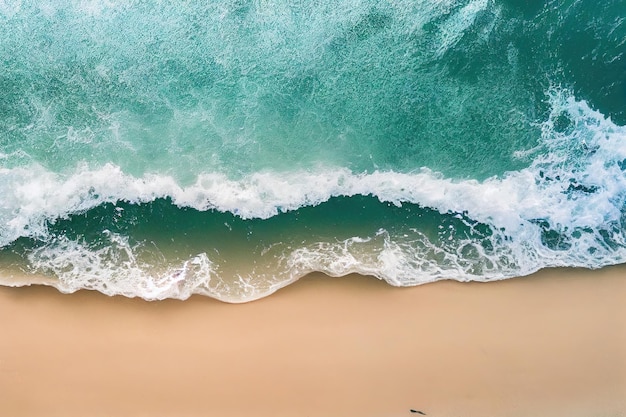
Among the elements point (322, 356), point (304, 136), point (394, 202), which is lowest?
point (322, 356)

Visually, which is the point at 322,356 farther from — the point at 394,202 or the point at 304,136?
the point at 304,136

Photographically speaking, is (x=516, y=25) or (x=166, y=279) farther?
(x=516, y=25)

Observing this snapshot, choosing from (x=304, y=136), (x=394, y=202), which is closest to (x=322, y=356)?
(x=394, y=202)

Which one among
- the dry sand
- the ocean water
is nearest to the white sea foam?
the ocean water

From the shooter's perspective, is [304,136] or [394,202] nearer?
[394,202]

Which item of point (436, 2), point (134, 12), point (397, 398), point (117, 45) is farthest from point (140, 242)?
point (436, 2)

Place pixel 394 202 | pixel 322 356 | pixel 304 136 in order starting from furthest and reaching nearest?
pixel 304 136, pixel 394 202, pixel 322 356

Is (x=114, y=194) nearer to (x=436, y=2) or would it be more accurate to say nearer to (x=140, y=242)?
(x=140, y=242)
